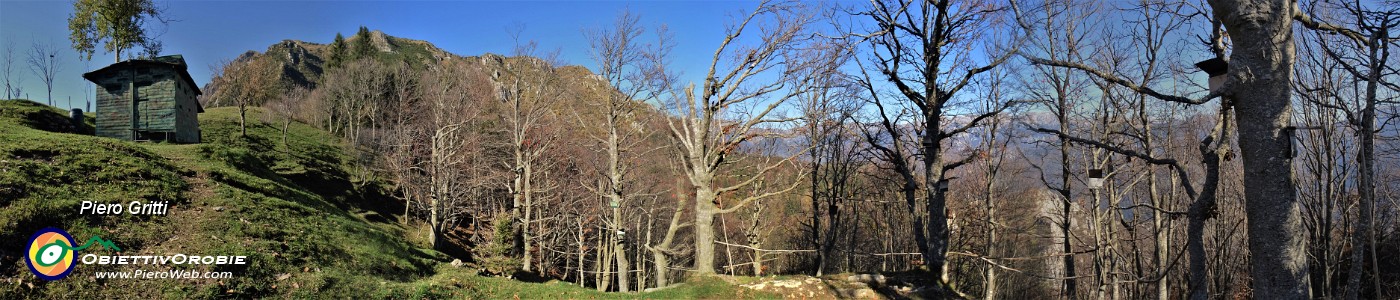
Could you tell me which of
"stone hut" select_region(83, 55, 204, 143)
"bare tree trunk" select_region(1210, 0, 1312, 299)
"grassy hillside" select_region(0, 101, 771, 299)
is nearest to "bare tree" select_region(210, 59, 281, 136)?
"stone hut" select_region(83, 55, 204, 143)

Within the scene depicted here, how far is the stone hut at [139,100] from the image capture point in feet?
69.4

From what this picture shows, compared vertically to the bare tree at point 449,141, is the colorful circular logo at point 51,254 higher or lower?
lower

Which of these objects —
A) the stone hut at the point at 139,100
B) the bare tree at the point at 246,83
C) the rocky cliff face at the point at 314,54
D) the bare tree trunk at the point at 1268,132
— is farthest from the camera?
the rocky cliff face at the point at 314,54

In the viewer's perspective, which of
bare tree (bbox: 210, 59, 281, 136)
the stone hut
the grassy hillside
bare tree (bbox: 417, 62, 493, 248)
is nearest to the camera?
the grassy hillside

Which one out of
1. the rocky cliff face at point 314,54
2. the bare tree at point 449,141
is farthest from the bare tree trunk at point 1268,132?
the rocky cliff face at point 314,54

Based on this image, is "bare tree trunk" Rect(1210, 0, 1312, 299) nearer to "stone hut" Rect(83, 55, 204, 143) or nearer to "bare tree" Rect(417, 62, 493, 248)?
"bare tree" Rect(417, 62, 493, 248)

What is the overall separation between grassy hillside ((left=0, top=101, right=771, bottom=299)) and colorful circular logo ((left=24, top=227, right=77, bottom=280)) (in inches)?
5.3

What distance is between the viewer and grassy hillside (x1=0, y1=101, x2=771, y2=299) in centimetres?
896

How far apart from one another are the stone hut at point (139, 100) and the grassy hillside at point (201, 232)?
6.53 ft

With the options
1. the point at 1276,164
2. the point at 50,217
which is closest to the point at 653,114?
the point at 50,217

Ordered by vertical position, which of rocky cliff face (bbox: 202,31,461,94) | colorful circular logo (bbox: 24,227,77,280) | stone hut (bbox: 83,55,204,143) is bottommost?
colorful circular logo (bbox: 24,227,77,280)

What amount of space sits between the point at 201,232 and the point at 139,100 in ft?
51.2

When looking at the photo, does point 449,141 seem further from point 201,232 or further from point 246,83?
point 246,83

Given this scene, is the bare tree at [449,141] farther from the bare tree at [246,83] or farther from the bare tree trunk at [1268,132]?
the bare tree trunk at [1268,132]
